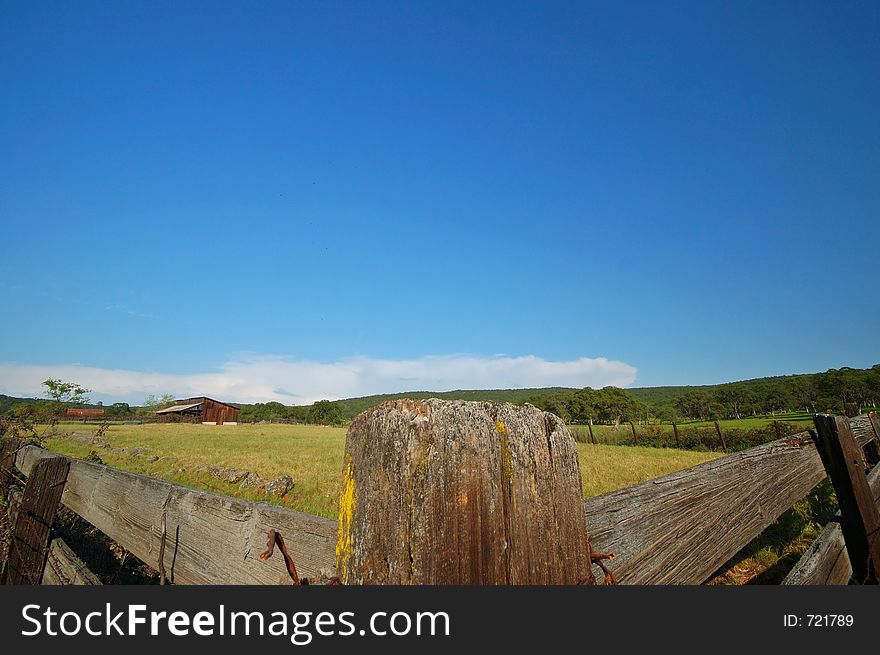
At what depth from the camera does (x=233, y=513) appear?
4.91ft

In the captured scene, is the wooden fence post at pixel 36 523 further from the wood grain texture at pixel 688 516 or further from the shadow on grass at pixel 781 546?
the shadow on grass at pixel 781 546

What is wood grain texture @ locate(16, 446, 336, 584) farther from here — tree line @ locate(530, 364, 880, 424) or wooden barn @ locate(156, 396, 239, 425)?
wooden barn @ locate(156, 396, 239, 425)

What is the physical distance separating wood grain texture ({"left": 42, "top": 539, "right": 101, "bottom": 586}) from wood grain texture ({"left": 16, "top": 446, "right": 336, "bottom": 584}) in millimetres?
337

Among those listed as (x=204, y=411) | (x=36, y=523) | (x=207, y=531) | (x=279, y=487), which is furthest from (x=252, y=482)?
(x=204, y=411)

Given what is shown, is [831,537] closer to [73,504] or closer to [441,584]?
[441,584]

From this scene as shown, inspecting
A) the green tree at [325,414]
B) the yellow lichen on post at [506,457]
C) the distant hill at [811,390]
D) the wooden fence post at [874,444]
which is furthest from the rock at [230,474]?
the green tree at [325,414]

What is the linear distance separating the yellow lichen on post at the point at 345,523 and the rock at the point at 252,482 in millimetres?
16119

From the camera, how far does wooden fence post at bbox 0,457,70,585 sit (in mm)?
3135

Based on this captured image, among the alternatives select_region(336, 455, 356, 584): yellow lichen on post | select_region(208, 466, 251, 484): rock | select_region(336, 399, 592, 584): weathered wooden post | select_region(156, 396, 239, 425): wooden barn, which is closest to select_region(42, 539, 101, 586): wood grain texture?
select_region(336, 455, 356, 584): yellow lichen on post

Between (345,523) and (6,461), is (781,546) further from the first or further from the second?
(6,461)

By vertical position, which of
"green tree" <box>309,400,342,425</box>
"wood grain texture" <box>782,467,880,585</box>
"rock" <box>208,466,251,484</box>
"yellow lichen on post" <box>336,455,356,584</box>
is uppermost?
"green tree" <box>309,400,342,425</box>

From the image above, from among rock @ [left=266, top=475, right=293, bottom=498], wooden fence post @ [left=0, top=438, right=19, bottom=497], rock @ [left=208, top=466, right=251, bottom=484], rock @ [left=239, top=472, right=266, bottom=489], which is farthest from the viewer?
rock @ [left=208, top=466, right=251, bottom=484]

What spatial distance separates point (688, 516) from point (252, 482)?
55.6ft

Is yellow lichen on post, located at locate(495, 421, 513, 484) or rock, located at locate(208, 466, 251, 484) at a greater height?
yellow lichen on post, located at locate(495, 421, 513, 484)
